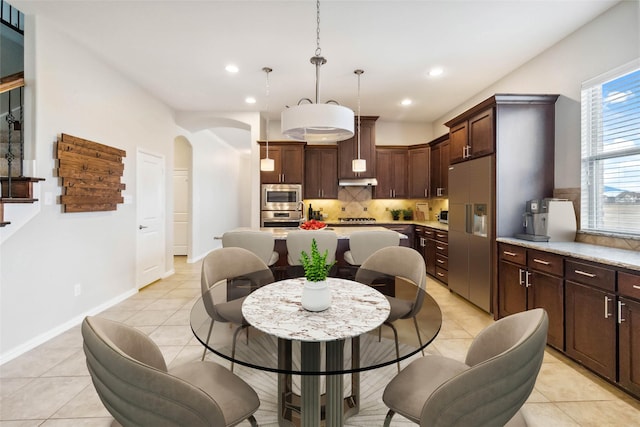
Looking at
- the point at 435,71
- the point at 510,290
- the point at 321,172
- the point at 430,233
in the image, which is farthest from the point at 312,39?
the point at 430,233

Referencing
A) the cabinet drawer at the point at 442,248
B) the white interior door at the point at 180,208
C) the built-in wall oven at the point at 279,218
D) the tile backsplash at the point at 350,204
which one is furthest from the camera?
the white interior door at the point at 180,208

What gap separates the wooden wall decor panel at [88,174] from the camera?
120 inches

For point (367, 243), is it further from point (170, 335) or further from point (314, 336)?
point (170, 335)

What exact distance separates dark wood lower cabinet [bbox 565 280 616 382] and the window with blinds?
2.60 ft

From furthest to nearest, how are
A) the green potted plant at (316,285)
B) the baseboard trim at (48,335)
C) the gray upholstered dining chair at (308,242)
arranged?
the gray upholstered dining chair at (308,242) < the baseboard trim at (48,335) < the green potted plant at (316,285)

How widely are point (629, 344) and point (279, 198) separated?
467 centimetres

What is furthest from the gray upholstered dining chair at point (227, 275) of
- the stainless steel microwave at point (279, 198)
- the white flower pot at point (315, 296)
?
the stainless steel microwave at point (279, 198)

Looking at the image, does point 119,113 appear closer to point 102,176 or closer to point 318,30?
point 102,176

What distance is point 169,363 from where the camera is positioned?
246 centimetres

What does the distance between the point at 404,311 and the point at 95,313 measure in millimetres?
3623

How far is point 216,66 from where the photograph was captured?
3.79m

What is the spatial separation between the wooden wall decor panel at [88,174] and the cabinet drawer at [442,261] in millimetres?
4566

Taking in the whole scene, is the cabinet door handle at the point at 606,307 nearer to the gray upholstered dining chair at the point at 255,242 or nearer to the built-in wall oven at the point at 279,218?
the gray upholstered dining chair at the point at 255,242

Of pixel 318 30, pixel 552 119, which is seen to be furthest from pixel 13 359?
pixel 552 119
